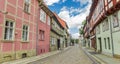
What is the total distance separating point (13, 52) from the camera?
1360 centimetres

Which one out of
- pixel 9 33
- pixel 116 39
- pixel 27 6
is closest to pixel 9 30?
pixel 9 33

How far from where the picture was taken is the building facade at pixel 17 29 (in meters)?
12.2

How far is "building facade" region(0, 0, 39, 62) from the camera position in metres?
12.2

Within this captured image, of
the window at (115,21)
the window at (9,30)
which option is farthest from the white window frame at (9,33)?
the window at (115,21)

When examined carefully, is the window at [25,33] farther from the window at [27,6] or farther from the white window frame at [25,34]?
the window at [27,6]

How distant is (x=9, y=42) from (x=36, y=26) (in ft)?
23.5

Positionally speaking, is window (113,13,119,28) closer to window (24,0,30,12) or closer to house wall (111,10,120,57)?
house wall (111,10,120,57)

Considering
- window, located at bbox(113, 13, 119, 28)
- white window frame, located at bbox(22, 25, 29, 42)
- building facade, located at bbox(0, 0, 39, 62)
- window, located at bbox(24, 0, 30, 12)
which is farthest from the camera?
window, located at bbox(24, 0, 30, 12)

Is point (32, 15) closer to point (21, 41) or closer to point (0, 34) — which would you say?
point (21, 41)

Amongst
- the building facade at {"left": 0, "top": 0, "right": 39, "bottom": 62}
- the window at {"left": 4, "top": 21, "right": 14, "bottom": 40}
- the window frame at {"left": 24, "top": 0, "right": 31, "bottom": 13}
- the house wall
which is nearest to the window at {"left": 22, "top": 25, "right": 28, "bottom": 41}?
the building facade at {"left": 0, "top": 0, "right": 39, "bottom": 62}

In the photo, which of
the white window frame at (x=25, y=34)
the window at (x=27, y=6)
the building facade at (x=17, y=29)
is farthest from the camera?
the window at (x=27, y=6)

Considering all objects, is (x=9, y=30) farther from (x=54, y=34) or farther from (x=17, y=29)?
(x=54, y=34)

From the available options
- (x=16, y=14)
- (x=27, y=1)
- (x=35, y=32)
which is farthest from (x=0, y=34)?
(x=35, y=32)

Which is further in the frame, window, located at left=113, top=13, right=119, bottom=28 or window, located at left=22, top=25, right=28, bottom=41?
window, located at left=22, top=25, right=28, bottom=41
